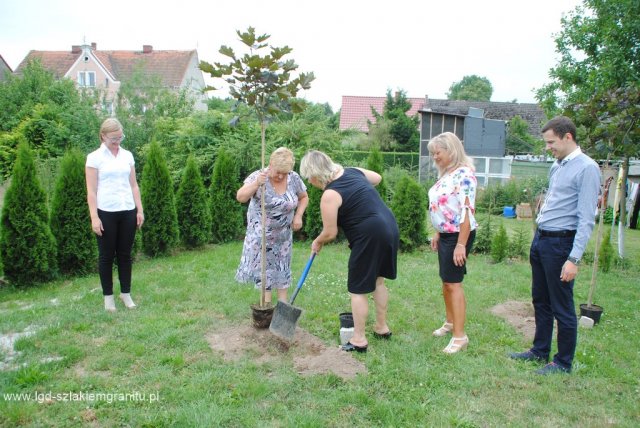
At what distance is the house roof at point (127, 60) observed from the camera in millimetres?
31172

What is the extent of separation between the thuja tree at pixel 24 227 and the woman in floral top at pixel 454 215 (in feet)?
14.7

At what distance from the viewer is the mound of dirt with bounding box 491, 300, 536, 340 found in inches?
167

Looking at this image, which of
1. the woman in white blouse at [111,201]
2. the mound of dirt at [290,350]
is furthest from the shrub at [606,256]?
the woman in white blouse at [111,201]

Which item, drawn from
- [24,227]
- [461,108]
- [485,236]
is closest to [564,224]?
[485,236]

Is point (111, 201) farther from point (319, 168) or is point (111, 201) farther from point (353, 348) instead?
point (353, 348)

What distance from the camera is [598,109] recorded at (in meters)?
A: 5.06

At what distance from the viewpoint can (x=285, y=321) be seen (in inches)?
142

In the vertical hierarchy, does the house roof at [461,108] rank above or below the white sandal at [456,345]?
above

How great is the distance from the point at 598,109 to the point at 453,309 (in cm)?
312

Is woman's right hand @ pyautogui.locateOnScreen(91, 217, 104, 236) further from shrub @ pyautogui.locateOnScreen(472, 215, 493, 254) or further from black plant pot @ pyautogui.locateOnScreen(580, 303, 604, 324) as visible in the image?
shrub @ pyautogui.locateOnScreen(472, 215, 493, 254)

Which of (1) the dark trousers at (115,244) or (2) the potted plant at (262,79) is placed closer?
(2) the potted plant at (262,79)

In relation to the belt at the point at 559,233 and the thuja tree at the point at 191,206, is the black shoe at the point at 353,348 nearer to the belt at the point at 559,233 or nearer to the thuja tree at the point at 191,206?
the belt at the point at 559,233

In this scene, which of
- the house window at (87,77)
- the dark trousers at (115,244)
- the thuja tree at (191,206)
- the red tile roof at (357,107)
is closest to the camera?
the dark trousers at (115,244)

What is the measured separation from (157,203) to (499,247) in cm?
527
